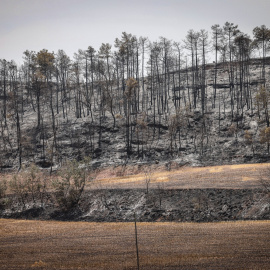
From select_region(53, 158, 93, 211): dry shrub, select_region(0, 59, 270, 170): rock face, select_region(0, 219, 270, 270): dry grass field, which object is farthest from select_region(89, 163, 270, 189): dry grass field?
select_region(0, 219, 270, 270): dry grass field

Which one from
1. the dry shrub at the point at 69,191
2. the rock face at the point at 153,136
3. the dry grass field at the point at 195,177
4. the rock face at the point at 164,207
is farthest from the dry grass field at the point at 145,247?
the rock face at the point at 153,136

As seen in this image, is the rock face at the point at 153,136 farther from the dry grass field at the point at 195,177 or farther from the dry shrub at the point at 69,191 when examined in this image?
the dry shrub at the point at 69,191

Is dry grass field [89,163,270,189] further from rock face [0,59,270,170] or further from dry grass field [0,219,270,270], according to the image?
dry grass field [0,219,270,270]

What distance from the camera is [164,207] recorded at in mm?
27891

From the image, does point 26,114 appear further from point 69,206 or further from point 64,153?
point 69,206

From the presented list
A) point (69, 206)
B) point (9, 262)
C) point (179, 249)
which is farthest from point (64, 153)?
point (179, 249)

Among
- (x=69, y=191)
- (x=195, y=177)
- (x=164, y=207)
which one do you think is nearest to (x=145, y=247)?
(x=164, y=207)

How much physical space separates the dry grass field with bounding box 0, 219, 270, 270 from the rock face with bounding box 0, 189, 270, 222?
7.70ft

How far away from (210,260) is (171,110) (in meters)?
47.6

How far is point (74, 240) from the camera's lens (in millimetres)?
21094

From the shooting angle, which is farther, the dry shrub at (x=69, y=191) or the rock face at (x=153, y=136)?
the rock face at (x=153, y=136)

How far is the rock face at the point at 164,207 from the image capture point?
24672 mm

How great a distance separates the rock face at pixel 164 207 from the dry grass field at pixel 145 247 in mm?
2347

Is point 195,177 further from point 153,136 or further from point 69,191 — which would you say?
point 153,136
